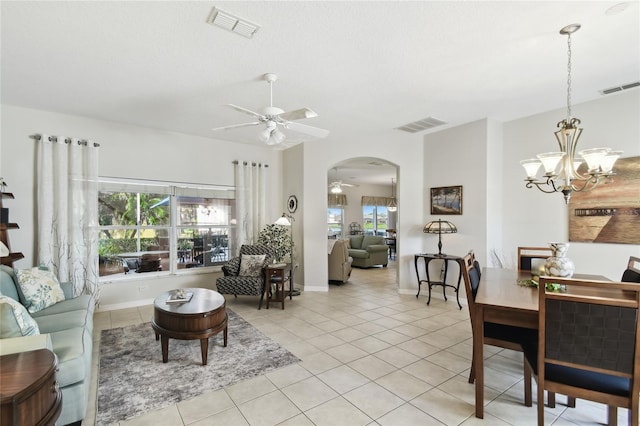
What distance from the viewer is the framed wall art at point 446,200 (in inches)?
197

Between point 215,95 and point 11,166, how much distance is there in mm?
2985

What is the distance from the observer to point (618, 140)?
376cm

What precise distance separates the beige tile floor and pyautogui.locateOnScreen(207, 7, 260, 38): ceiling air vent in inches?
114

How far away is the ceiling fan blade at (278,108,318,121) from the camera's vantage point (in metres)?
2.86

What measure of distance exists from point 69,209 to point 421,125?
5440 mm

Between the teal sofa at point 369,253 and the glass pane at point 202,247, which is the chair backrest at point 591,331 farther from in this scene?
the teal sofa at point 369,253

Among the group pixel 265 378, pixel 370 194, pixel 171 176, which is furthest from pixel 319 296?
pixel 370 194

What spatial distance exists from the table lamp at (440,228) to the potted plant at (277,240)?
99.0 inches

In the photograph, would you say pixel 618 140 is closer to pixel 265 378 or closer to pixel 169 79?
pixel 265 378

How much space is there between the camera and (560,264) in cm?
252

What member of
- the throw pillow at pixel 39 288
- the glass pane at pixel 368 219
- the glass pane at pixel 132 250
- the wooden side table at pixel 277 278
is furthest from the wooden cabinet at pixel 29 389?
the glass pane at pixel 368 219

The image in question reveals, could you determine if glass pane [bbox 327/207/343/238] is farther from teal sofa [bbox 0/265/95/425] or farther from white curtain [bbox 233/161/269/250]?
teal sofa [bbox 0/265/95/425]

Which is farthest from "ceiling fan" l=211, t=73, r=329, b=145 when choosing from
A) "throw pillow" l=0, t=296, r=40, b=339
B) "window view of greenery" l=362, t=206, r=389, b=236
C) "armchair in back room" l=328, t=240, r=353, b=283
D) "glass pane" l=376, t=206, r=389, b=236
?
"glass pane" l=376, t=206, r=389, b=236

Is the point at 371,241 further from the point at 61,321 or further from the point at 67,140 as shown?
the point at 61,321
